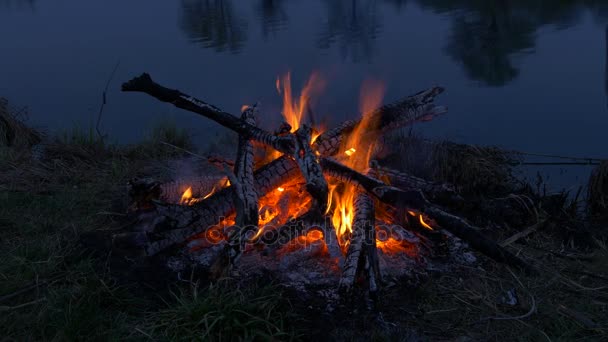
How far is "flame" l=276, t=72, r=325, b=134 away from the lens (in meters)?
5.66

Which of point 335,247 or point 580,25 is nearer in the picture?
point 335,247

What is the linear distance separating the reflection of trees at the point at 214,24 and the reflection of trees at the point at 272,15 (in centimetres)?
74

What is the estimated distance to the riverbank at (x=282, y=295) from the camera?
3.36 metres

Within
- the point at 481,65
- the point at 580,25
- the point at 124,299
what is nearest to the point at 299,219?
the point at 124,299

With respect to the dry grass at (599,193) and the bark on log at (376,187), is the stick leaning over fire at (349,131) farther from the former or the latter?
the dry grass at (599,193)

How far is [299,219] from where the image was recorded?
4375mm

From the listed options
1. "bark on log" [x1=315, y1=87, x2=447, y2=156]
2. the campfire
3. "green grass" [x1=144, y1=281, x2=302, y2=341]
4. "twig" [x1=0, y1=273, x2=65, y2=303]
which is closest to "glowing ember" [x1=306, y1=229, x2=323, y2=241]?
the campfire

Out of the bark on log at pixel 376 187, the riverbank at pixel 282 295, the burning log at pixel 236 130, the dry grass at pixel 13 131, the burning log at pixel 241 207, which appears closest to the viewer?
the riverbank at pixel 282 295

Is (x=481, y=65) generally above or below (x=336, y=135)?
below

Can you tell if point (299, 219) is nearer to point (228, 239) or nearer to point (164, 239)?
point (228, 239)

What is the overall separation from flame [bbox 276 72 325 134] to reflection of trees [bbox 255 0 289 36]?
10107 mm

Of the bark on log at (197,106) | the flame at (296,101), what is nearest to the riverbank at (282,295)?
the bark on log at (197,106)

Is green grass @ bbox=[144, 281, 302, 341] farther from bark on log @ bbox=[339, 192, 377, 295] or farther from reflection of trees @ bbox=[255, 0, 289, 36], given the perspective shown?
reflection of trees @ bbox=[255, 0, 289, 36]

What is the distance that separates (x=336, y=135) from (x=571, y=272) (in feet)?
7.92
